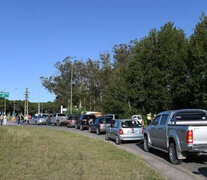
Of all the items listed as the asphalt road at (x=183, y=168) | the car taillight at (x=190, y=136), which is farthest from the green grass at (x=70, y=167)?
the car taillight at (x=190, y=136)

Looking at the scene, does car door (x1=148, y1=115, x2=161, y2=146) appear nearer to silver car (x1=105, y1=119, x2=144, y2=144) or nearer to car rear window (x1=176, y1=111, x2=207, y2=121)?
car rear window (x1=176, y1=111, x2=207, y2=121)

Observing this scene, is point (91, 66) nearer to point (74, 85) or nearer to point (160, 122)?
point (74, 85)

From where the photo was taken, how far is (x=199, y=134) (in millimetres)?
9641

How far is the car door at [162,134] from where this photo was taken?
11477 mm

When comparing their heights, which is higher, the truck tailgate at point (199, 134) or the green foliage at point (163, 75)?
the green foliage at point (163, 75)

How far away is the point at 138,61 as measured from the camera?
34250 millimetres

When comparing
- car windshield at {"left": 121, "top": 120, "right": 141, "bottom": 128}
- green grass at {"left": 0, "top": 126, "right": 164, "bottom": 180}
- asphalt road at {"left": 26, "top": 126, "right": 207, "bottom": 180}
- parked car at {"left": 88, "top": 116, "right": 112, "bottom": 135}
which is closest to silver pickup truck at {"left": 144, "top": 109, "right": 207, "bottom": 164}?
asphalt road at {"left": 26, "top": 126, "right": 207, "bottom": 180}

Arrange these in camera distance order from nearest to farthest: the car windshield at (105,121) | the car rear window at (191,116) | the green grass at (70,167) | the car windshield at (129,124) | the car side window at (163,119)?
the green grass at (70,167), the car rear window at (191,116), the car side window at (163,119), the car windshield at (129,124), the car windshield at (105,121)

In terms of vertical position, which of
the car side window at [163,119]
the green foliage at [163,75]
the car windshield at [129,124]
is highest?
the green foliage at [163,75]

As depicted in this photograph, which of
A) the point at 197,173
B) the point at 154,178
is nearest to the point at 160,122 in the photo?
the point at 197,173

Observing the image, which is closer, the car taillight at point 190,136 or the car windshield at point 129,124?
the car taillight at point 190,136

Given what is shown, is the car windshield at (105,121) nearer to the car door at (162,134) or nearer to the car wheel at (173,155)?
the car door at (162,134)

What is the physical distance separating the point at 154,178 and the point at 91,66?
→ 5934 cm

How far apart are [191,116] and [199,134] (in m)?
1.97
